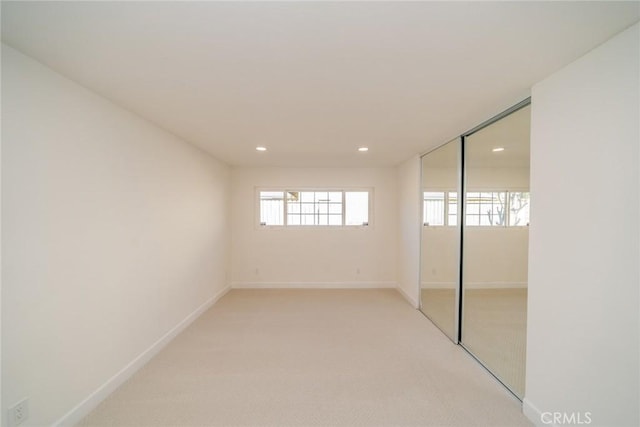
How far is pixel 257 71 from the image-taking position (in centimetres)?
159

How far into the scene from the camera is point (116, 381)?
2.12 m

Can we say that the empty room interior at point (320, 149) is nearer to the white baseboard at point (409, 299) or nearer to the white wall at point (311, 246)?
the white baseboard at point (409, 299)

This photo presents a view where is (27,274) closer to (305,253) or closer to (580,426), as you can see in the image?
(580,426)

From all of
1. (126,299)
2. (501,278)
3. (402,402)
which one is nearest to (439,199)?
(501,278)

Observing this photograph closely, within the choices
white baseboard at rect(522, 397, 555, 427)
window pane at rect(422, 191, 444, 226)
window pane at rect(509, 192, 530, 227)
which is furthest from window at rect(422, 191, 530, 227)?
white baseboard at rect(522, 397, 555, 427)

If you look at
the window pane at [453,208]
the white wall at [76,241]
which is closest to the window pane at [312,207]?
the window pane at [453,208]

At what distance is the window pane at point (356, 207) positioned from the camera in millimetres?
5125

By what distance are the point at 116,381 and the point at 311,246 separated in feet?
11.1

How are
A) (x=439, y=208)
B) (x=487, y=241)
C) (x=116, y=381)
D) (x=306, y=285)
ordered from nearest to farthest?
(x=116, y=381) < (x=487, y=241) < (x=439, y=208) < (x=306, y=285)

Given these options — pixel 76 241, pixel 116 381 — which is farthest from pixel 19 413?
pixel 76 241

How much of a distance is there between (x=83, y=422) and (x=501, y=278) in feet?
13.1

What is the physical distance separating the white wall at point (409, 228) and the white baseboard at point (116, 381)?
324 centimetres

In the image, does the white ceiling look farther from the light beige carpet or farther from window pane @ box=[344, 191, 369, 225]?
window pane @ box=[344, 191, 369, 225]

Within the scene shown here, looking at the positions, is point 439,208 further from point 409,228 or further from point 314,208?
point 314,208
